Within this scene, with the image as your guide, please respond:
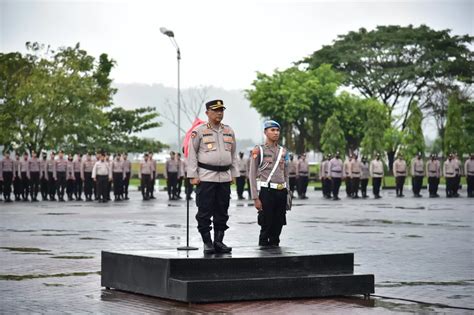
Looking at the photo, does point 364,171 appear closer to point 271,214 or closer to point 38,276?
point 271,214

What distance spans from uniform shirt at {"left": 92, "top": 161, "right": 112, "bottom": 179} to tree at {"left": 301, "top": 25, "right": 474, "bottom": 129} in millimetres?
39218

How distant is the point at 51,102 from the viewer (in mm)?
51750

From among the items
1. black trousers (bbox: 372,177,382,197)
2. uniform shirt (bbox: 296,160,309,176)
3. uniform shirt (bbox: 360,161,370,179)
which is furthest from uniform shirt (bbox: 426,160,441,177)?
uniform shirt (bbox: 296,160,309,176)

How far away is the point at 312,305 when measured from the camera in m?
9.77

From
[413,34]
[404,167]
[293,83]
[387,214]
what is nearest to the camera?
[387,214]

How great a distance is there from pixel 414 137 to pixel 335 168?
25.9 metres

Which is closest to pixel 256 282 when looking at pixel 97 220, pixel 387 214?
pixel 97 220

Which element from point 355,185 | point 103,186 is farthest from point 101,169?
point 355,185

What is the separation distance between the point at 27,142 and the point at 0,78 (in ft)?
14.5

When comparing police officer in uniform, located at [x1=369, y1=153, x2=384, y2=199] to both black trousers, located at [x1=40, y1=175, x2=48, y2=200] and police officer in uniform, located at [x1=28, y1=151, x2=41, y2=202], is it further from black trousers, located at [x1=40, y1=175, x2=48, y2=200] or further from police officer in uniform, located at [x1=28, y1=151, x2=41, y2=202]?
police officer in uniform, located at [x1=28, y1=151, x2=41, y2=202]

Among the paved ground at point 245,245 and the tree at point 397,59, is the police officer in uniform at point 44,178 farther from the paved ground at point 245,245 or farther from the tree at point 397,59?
the tree at point 397,59

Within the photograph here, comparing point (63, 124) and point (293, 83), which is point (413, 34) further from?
point (63, 124)

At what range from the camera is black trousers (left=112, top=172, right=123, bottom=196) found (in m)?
38.0

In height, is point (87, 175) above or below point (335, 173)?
below
